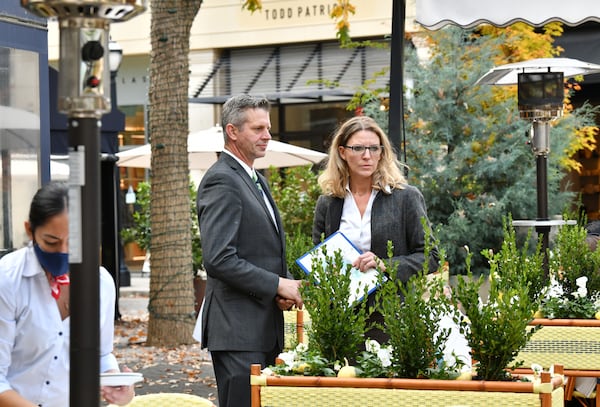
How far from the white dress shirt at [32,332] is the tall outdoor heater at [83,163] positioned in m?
1.00

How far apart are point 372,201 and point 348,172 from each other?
0.71ft

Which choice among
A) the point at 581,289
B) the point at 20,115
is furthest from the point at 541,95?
the point at 20,115

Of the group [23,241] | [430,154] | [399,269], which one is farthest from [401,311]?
[430,154]

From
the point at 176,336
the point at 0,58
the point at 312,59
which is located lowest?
the point at 176,336

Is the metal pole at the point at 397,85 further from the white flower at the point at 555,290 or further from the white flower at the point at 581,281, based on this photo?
the white flower at the point at 581,281

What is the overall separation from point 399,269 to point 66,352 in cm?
197

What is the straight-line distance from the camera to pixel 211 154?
16250 millimetres

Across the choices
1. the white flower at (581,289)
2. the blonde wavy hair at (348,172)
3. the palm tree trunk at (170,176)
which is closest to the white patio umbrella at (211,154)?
the palm tree trunk at (170,176)

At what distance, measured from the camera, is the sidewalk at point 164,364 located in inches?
388

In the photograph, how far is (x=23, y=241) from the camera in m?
6.75

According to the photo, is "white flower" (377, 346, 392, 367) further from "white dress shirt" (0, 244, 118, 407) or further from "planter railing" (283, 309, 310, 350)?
"planter railing" (283, 309, 310, 350)

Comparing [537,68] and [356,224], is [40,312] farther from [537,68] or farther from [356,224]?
[537,68]

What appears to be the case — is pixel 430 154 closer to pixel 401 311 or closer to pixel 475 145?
pixel 475 145

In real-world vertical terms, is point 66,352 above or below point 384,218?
below
